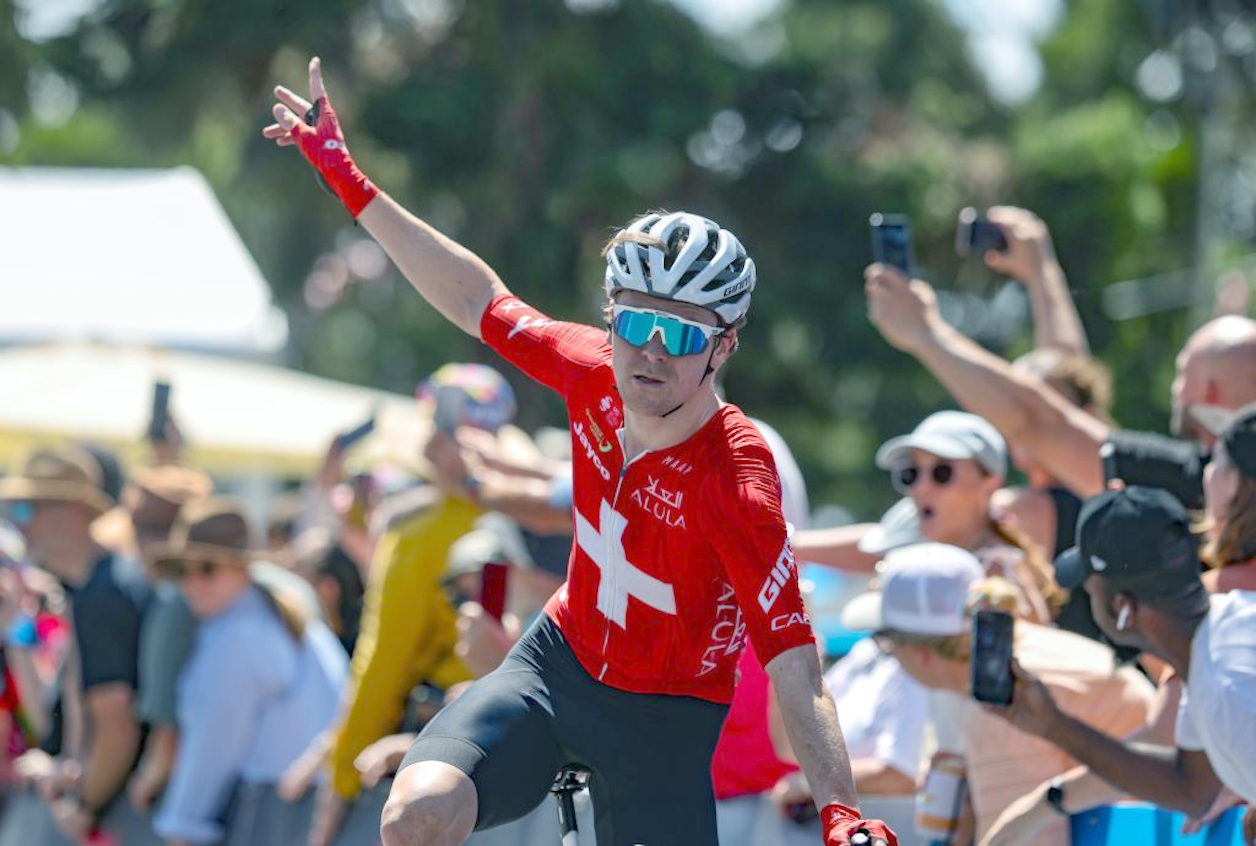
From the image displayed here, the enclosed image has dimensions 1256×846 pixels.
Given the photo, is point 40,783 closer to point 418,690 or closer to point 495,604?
point 418,690

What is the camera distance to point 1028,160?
26609 millimetres

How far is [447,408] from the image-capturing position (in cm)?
695

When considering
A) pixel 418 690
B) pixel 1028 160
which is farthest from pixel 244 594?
pixel 1028 160

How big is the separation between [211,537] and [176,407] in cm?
724

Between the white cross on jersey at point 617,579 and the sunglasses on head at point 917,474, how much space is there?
5.55 feet

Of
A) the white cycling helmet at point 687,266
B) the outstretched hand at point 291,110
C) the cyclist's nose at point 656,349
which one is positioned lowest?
the cyclist's nose at point 656,349

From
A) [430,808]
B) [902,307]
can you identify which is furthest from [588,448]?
[902,307]

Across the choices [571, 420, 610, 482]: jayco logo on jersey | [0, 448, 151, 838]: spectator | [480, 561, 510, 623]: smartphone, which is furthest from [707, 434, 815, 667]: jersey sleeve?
[0, 448, 151, 838]: spectator

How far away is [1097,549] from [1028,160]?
22.7 meters

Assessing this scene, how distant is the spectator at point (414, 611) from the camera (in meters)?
6.99

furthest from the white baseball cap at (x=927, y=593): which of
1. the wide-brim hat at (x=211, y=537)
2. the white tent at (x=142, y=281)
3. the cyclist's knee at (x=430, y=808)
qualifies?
the white tent at (x=142, y=281)

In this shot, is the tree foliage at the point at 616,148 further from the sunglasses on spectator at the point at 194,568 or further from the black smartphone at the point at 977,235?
the black smartphone at the point at 977,235

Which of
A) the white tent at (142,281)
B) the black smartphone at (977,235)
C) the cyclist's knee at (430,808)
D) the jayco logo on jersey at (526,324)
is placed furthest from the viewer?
the white tent at (142,281)

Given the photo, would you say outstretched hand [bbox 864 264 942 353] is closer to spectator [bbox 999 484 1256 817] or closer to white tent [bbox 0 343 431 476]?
spectator [bbox 999 484 1256 817]
